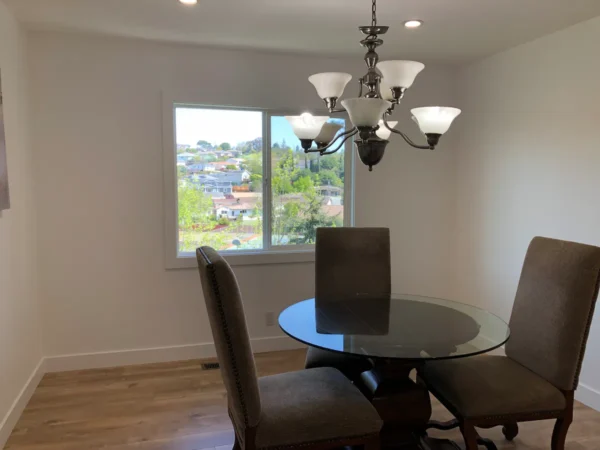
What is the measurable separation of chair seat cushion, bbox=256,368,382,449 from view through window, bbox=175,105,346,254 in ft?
5.89

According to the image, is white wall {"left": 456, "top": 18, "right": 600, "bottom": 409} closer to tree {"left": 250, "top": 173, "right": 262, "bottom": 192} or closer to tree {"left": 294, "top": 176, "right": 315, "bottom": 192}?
tree {"left": 294, "top": 176, "right": 315, "bottom": 192}

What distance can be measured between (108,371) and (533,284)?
111 inches

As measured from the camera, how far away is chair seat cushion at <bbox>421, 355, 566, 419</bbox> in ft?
6.55

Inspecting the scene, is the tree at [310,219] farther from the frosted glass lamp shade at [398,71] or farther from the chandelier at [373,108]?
the frosted glass lamp shade at [398,71]

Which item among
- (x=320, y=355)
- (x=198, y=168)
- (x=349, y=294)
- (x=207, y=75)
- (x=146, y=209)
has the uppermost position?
(x=207, y=75)

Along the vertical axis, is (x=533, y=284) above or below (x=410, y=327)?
above

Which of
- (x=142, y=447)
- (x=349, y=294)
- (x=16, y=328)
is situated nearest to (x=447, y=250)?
(x=349, y=294)

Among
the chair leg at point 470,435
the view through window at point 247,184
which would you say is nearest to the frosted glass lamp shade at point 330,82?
the chair leg at point 470,435

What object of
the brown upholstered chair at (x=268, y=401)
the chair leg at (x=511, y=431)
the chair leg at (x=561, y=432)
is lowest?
the chair leg at (x=511, y=431)

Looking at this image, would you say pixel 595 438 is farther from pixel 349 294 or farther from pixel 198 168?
pixel 198 168

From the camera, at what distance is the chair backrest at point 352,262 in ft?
9.46

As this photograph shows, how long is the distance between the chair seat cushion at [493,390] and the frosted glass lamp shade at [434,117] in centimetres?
113

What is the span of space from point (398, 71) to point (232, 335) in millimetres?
1203

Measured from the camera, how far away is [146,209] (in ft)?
11.1
